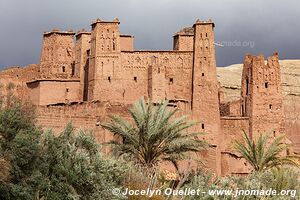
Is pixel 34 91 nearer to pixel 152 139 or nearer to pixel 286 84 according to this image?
pixel 152 139

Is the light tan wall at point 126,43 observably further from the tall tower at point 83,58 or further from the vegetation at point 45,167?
the vegetation at point 45,167

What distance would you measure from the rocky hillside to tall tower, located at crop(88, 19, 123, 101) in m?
16.4

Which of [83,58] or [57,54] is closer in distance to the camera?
[83,58]

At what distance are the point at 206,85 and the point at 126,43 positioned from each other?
5.84 m

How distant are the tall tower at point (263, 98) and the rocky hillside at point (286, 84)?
9079 millimetres

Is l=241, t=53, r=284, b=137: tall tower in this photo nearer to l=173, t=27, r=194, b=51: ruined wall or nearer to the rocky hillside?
l=173, t=27, r=194, b=51: ruined wall

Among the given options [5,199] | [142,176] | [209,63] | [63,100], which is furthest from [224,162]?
[5,199]

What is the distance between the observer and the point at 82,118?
36.2m

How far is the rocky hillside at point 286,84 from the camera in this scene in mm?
62844

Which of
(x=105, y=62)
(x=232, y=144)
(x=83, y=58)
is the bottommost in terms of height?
(x=232, y=144)

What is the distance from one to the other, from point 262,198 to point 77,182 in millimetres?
5231

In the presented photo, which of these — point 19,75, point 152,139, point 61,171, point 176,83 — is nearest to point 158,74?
point 176,83

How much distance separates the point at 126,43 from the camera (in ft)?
156

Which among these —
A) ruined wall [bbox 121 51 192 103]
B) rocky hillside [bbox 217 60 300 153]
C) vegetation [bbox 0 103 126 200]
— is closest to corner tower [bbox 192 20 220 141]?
ruined wall [bbox 121 51 192 103]
